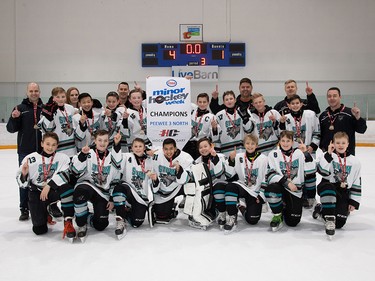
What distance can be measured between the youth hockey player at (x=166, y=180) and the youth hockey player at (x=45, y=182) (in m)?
0.76

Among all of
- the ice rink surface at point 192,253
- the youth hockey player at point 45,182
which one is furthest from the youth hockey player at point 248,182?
the youth hockey player at point 45,182

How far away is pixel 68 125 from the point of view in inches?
163

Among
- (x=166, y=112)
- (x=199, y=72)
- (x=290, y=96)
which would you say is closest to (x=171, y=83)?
(x=166, y=112)

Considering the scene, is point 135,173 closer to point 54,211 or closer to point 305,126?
point 54,211

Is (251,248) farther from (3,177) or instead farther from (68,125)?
(3,177)

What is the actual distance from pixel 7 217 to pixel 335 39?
429 inches

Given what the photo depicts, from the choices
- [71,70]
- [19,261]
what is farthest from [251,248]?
[71,70]

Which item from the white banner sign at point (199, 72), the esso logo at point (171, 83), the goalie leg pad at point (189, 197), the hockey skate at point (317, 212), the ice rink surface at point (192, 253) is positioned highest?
the white banner sign at point (199, 72)

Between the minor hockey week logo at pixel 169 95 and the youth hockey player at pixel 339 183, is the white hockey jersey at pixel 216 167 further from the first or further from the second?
the youth hockey player at pixel 339 183

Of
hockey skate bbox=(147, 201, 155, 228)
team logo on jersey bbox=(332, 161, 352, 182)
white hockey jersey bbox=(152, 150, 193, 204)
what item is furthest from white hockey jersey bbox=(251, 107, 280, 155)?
hockey skate bbox=(147, 201, 155, 228)

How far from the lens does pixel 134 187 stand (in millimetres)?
3682

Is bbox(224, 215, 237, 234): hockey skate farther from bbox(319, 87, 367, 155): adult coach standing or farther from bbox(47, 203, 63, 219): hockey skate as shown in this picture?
bbox(47, 203, 63, 219): hockey skate

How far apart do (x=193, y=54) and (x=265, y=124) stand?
781 cm

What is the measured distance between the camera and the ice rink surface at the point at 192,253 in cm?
257
